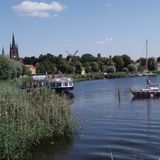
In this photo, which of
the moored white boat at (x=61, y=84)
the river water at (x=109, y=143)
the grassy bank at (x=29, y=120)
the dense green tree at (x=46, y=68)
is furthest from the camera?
the dense green tree at (x=46, y=68)

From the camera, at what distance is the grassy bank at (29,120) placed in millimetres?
21781

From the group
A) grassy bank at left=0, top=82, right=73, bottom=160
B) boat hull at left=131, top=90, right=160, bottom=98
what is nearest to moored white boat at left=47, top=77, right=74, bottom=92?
boat hull at left=131, top=90, right=160, bottom=98

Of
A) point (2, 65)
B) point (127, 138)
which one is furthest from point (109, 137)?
point (2, 65)

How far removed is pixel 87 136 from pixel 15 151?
884cm

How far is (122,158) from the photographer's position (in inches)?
909

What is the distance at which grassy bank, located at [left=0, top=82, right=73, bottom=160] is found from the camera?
21781 millimetres

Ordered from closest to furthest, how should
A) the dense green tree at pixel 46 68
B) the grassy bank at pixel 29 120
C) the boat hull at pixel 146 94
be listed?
1. the grassy bank at pixel 29 120
2. the boat hull at pixel 146 94
3. the dense green tree at pixel 46 68

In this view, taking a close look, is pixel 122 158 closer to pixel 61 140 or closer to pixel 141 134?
pixel 61 140

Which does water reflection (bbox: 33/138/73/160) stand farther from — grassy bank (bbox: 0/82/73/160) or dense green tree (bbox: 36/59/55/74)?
dense green tree (bbox: 36/59/55/74)

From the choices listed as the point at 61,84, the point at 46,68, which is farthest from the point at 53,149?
the point at 46,68

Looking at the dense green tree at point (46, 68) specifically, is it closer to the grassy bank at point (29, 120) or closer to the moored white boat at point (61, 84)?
the moored white boat at point (61, 84)

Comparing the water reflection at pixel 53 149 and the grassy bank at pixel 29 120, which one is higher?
the grassy bank at pixel 29 120

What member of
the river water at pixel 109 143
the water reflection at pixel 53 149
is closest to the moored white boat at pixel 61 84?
the river water at pixel 109 143

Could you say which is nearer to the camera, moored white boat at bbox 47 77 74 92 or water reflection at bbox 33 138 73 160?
water reflection at bbox 33 138 73 160
